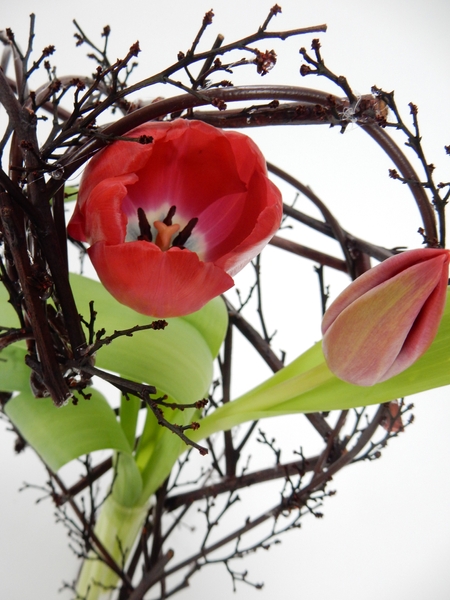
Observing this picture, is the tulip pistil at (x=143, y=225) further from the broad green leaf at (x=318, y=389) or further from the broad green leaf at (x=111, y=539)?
the broad green leaf at (x=111, y=539)

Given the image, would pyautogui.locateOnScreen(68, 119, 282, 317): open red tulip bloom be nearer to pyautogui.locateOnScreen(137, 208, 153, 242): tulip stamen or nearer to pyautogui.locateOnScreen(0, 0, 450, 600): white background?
pyautogui.locateOnScreen(137, 208, 153, 242): tulip stamen

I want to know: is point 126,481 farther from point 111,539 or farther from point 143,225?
point 143,225

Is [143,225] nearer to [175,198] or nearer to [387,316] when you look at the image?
[175,198]

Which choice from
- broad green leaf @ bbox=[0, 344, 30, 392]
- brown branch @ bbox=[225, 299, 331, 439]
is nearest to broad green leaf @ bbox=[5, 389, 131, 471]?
broad green leaf @ bbox=[0, 344, 30, 392]

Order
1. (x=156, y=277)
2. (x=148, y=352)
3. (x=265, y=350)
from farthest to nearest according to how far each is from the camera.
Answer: (x=265, y=350) → (x=148, y=352) → (x=156, y=277)

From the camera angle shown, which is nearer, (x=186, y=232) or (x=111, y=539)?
(x=186, y=232)

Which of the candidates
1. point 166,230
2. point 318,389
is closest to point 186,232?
point 166,230

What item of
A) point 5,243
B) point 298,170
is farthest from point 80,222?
point 298,170

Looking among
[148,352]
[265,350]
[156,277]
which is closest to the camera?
[156,277]

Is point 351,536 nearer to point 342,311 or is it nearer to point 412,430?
point 412,430

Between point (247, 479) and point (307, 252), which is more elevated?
point (307, 252)
